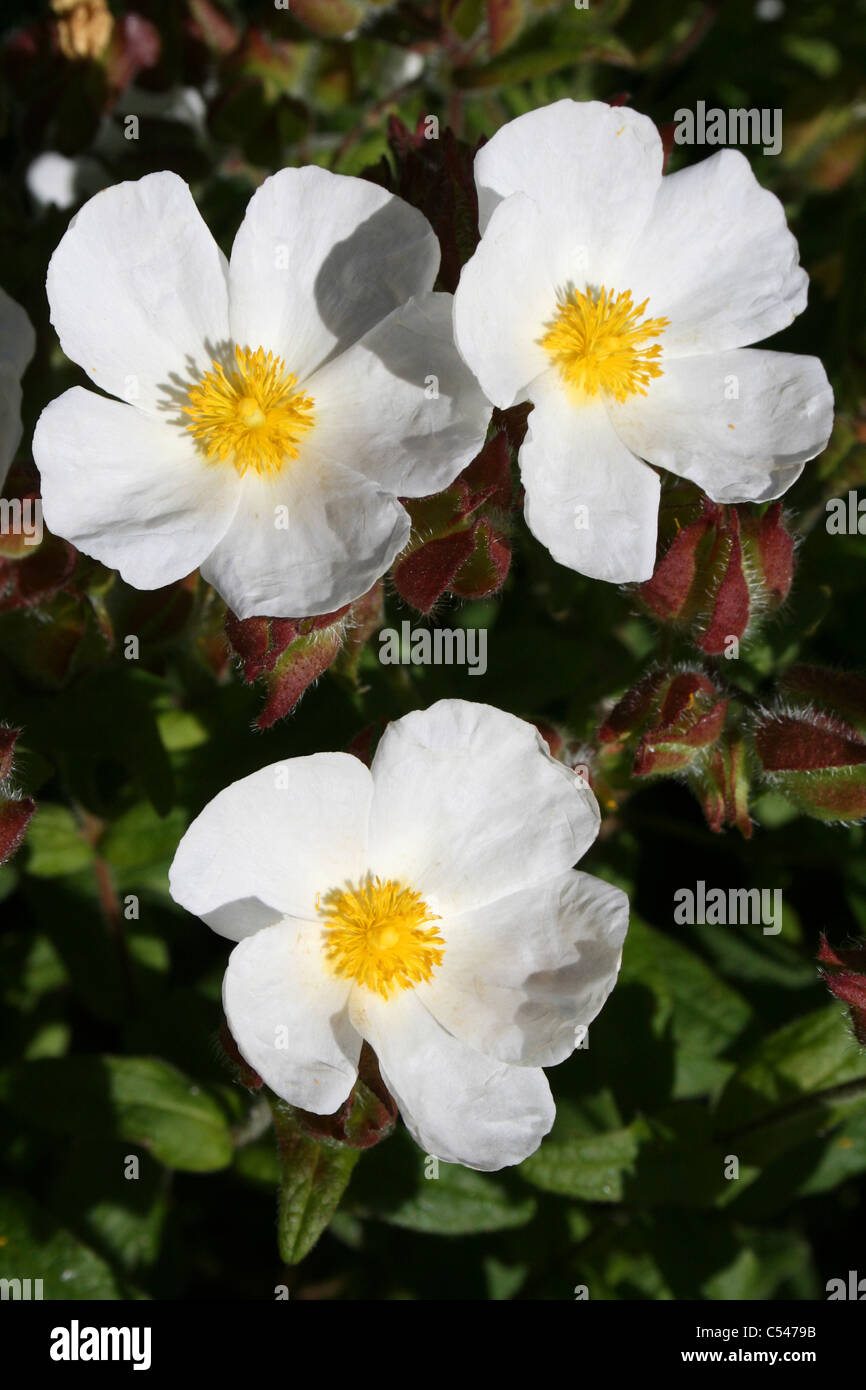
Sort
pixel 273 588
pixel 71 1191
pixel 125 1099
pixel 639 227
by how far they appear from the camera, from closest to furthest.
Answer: pixel 273 588
pixel 639 227
pixel 125 1099
pixel 71 1191

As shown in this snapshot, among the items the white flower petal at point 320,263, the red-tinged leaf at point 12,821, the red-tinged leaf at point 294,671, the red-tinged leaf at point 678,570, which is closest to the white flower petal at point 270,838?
the red-tinged leaf at point 294,671

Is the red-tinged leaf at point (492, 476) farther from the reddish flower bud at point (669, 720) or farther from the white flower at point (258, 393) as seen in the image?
the reddish flower bud at point (669, 720)

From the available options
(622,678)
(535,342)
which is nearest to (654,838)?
→ (622,678)

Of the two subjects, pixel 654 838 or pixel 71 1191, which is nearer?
pixel 71 1191

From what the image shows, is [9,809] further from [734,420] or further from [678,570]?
[734,420]

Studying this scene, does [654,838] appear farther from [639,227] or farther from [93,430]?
[93,430]

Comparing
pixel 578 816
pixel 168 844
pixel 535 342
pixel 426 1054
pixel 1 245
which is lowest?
pixel 426 1054

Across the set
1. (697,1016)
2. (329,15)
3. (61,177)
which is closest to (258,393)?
(329,15)

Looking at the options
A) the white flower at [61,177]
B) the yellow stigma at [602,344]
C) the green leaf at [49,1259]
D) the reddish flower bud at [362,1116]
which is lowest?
the green leaf at [49,1259]
